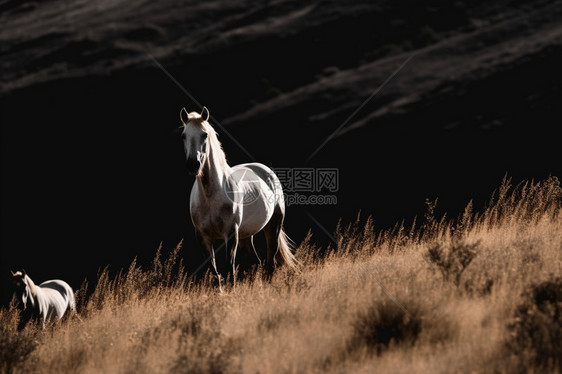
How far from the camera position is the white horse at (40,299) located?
437 inches

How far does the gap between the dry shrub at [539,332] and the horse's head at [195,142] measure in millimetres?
3841

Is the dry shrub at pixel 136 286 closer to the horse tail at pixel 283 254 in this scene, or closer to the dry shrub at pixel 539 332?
the horse tail at pixel 283 254

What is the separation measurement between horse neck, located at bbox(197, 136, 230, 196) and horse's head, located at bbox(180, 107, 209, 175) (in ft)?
1.29

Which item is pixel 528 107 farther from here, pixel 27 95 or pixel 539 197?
pixel 539 197

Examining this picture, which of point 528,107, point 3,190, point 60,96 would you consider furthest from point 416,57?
point 3,190

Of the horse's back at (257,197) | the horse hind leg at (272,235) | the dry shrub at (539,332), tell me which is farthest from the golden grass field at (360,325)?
the horse hind leg at (272,235)

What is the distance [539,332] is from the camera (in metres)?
5.48

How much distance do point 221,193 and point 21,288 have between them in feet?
14.3

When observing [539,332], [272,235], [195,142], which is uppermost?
[195,142]

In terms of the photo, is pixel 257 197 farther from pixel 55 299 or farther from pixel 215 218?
pixel 55 299

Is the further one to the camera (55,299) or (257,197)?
(55,299)

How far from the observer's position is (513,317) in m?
6.12

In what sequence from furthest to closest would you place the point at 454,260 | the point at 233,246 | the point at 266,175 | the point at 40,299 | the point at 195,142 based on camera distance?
the point at 40,299 < the point at 266,175 < the point at 233,246 < the point at 195,142 < the point at 454,260

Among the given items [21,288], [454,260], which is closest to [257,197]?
[454,260]
